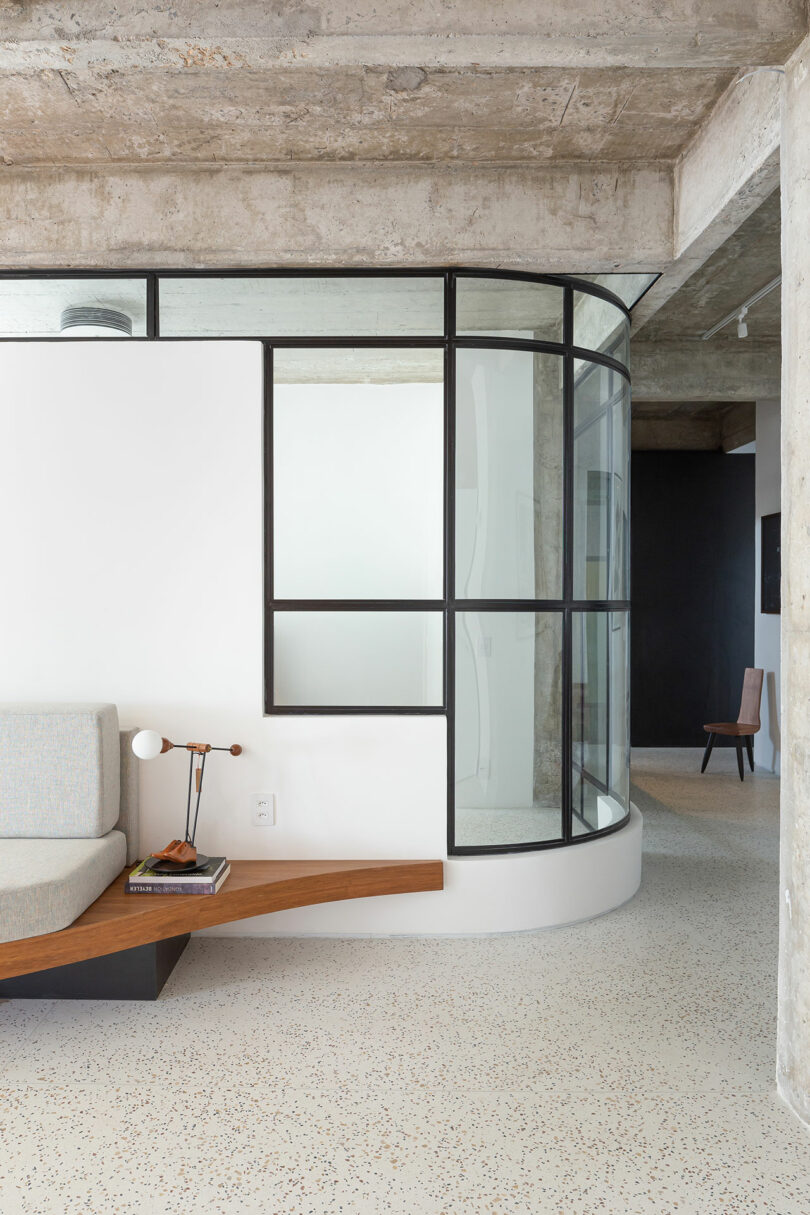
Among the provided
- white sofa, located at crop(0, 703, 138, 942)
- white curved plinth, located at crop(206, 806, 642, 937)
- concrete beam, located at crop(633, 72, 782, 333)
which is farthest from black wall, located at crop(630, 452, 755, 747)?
white sofa, located at crop(0, 703, 138, 942)

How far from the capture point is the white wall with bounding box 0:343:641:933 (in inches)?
142

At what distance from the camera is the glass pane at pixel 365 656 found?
362cm

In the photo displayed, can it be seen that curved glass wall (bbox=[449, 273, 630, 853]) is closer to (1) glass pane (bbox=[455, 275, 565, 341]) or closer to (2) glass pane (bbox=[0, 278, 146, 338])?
(1) glass pane (bbox=[455, 275, 565, 341])

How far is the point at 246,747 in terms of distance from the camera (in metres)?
3.63

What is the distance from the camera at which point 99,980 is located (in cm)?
304

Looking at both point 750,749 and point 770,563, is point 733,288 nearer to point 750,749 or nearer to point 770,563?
A: point 770,563

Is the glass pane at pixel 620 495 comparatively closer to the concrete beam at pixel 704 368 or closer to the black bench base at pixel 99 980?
the concrete beam at pixel 704 368

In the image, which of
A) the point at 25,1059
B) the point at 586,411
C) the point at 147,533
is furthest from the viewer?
the point at 586,411

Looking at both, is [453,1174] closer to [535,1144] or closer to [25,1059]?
[535,1144]

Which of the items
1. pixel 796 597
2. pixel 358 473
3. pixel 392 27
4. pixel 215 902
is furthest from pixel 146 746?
pixel 392 27

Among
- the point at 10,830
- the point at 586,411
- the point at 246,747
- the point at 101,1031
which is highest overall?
the point at 586,411

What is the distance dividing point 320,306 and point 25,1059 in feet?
9.84

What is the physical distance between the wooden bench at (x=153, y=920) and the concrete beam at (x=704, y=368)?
428cm

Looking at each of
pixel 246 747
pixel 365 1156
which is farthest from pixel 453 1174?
pixel 246 747
